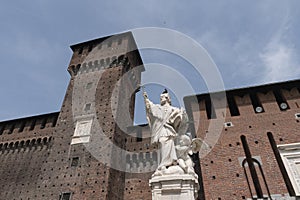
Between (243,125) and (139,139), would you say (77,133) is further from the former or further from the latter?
(243,125)

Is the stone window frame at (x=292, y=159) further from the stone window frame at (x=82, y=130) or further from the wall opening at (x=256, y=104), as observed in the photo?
the stone window frame at (x=82, y=130)

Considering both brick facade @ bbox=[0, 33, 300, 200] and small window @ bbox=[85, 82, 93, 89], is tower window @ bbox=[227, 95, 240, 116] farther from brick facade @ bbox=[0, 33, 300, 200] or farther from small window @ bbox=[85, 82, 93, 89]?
small window @ bbox=[85, 82, 93, 89]

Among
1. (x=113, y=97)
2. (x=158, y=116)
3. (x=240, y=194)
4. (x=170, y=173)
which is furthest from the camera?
(x=113, y=97)

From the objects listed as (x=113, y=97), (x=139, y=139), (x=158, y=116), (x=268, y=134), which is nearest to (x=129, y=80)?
(x=113, y=97)

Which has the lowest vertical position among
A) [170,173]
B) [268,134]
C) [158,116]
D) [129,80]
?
[170,173]

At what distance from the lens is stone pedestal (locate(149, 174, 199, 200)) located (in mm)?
2959

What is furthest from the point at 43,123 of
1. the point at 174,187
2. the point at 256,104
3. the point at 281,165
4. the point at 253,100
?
the point at 174,187

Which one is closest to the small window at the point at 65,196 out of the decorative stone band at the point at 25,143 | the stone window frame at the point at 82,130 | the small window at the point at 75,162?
the small window at the point at 75,162

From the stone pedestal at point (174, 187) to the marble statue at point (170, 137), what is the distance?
11cm

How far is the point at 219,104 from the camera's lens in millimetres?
12070

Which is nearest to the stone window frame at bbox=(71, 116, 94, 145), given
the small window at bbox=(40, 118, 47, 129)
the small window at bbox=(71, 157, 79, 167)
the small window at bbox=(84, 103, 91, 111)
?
the small window at bbox=(84, 103, 91, 111)

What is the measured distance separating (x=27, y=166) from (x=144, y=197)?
8253 mm

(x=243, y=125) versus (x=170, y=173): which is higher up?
(x=243, y=125)

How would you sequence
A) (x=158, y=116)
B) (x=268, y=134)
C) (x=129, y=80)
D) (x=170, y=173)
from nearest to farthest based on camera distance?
(x=170, y=173) < (x=158, y=116) < (x=268, y=134) < (x=129, y=80)
